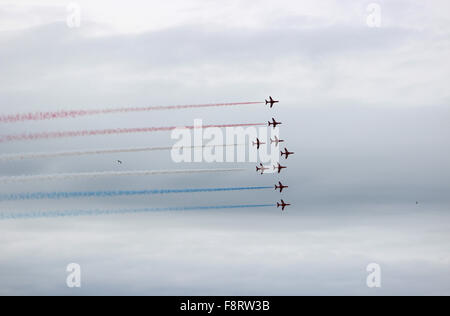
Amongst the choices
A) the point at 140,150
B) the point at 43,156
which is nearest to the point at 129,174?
the point at 140,150

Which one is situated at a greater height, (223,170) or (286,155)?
(286,155)

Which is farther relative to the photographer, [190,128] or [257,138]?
[257,138]

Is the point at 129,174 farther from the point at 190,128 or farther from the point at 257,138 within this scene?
the point at 257,138

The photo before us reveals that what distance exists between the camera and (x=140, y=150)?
123875 millimetres

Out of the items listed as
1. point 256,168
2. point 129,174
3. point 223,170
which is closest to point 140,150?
point 129,174

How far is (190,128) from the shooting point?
126m

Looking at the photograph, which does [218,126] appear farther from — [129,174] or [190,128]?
[129,174]

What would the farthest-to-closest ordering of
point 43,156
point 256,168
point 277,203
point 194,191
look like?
1. point 277,203
2. point 256,168
3. point 194,191
4. point 43,156
